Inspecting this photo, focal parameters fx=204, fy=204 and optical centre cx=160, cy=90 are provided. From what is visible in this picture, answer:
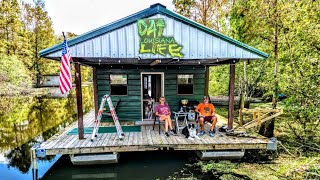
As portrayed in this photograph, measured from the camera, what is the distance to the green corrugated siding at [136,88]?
8.19m

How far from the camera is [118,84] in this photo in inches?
325

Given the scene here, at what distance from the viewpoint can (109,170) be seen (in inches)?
217

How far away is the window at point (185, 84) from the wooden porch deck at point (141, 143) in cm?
268

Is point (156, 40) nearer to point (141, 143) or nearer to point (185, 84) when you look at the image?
point (141, 143)

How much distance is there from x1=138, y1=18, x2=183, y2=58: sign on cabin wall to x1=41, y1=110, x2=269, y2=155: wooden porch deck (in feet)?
8.02

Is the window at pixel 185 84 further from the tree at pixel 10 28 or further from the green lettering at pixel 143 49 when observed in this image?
the tree at pixel 10 28

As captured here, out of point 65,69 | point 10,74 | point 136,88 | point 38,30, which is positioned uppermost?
point 38,30

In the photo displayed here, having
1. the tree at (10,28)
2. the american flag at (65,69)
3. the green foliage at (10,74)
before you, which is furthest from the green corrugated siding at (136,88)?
the tree at (10,28)

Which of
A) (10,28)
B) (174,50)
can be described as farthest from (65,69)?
(10,28)

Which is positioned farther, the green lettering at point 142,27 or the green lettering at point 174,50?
the green lettering at point 174,50

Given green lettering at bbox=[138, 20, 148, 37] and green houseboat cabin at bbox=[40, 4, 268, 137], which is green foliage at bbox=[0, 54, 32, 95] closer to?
green houseboat cabin at bbox=[40, 4, 268, 137]

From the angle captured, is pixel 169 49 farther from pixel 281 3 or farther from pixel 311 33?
pixel 281 3

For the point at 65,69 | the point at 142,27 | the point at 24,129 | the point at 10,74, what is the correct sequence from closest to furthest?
the point at 65,69 → the point at 142,27 → the point at 24,129 → the point at 10,74

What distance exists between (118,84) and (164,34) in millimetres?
3466
